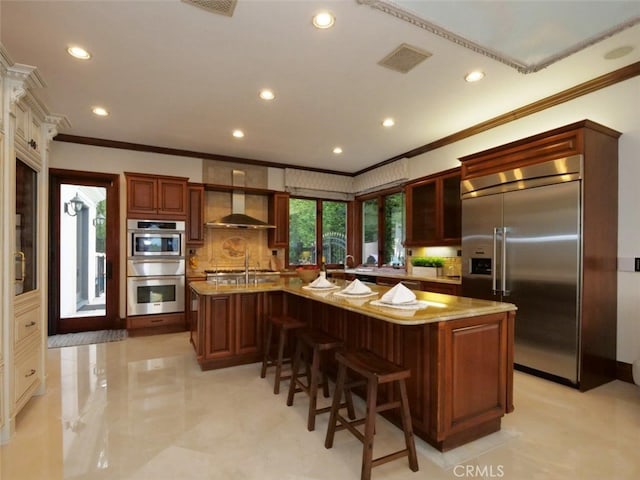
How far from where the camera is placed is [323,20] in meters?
2.33

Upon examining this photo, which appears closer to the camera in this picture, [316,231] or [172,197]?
[172,197]

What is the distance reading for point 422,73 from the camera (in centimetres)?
303

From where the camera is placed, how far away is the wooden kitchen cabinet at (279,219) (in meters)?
6.04

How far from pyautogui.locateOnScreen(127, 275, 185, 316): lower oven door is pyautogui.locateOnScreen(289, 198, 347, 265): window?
2.24 m

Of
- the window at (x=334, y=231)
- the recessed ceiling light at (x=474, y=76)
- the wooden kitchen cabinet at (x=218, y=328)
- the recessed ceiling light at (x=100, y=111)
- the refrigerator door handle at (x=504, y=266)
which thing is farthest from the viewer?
the window at (x=334, y=231)

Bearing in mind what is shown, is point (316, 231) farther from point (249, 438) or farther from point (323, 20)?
point (249, 438)

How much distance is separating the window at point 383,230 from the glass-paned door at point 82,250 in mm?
4659

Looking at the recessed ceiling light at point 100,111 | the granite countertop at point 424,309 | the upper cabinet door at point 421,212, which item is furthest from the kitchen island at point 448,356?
the recessed ceiling light at point 100,111

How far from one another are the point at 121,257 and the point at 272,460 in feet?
14.2

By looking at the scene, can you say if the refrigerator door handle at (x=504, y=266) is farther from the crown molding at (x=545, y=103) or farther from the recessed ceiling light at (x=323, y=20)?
the recessed ceiling light at (x=323, y=20)

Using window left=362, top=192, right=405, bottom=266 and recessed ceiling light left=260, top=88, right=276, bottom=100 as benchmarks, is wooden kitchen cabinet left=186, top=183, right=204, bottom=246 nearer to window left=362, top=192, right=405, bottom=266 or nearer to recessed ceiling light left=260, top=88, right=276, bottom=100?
recessed ceiling light left=260, top=88, right=276, bottom=100

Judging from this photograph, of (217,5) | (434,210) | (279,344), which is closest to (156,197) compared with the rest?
(279,344)

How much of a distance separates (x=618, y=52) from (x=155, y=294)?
586 cm

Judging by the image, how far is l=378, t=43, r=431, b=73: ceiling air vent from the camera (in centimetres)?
266
